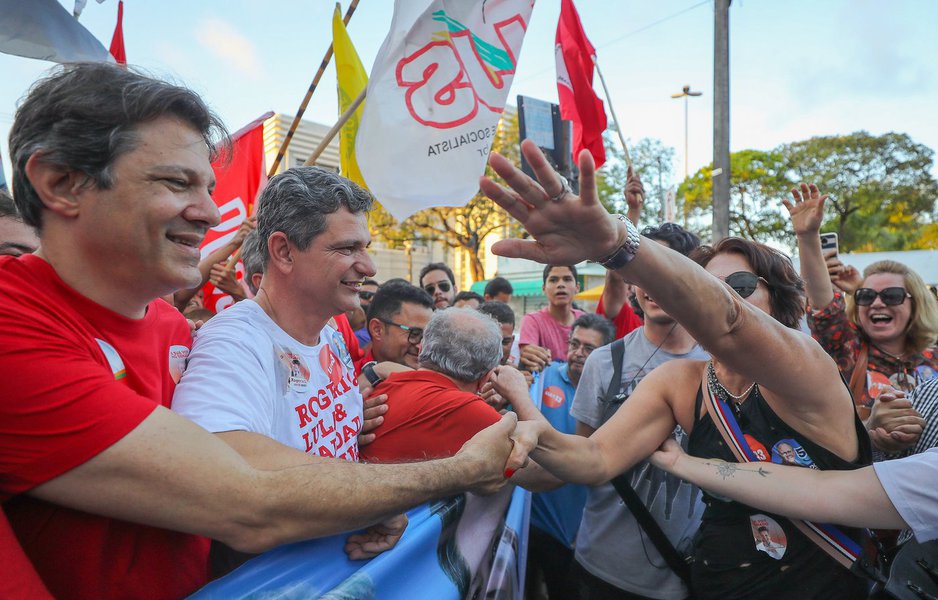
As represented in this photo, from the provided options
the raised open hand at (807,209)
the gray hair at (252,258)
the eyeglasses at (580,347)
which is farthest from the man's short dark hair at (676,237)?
the gray hair at (252,258)

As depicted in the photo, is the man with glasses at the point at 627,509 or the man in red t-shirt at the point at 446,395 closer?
the man in red t-shirt at the point at 446,395

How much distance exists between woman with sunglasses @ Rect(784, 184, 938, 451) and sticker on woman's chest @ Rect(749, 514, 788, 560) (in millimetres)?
1997

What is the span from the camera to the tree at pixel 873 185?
3550 centimetres

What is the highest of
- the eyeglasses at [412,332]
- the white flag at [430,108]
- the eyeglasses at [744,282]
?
the white flag at [430,108]

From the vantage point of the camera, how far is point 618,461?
216 centimetres

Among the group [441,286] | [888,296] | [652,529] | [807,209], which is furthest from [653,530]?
[441,286]

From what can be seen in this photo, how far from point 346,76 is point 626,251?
3858 millimetres

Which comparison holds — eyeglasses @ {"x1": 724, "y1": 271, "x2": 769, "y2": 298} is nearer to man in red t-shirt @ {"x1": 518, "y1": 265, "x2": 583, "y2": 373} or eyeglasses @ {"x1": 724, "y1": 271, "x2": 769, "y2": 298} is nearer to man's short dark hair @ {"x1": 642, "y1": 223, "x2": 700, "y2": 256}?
man's short dark hair @ {"x1": 642, "y1": 223, "x2": 700, "y2": 256}

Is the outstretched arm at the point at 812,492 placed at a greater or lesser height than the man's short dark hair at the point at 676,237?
lesser

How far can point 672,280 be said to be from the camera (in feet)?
4.98

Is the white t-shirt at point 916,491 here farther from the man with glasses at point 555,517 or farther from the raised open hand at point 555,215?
the man with glasses at point 555,517

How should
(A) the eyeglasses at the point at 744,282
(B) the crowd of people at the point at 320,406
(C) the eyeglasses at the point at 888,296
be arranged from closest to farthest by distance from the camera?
(B) the crowd of people at the point at 320,406 < (A) the eyeglasses at the point at 744,282 < (C) the eyeglasses at the point at 888,296

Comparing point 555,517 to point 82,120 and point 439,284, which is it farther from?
point 439,284

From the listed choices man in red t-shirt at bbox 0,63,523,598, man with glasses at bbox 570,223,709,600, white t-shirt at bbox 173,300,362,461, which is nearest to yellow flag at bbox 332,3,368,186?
man with glasses at bbox 570,223,709,600
